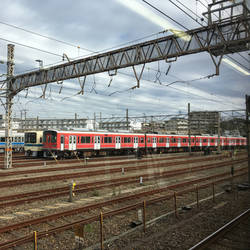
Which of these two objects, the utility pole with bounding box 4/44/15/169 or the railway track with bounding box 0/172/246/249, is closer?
the railway track with bounding box 0/172/246/249

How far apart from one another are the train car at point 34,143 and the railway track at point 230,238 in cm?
2469

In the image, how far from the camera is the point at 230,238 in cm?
646

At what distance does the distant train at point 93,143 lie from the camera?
83.7 ft

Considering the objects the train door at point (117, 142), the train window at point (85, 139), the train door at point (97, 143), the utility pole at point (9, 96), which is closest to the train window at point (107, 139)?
the train door at point (97, 143)

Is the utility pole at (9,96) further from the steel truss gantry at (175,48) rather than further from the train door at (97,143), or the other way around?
the train door at (97,143)

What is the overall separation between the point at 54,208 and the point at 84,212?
4.24 feet

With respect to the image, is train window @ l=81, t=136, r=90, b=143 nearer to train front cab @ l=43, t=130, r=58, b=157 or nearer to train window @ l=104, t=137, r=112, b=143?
train window @ l=104, t=137, r=112, b=143

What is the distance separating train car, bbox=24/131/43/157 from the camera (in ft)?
92.6

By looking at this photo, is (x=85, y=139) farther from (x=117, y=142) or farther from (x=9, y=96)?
(x=9, y=96)

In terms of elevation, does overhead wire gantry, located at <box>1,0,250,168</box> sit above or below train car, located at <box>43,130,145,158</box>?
above

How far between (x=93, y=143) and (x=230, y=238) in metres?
22.7

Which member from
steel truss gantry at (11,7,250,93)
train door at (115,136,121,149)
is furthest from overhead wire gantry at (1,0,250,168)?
train door at (115,136,121,149)

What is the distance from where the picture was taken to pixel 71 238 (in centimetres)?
652

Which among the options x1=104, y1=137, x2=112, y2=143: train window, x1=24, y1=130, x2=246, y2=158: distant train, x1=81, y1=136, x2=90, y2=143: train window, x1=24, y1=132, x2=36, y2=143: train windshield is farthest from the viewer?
x1=104, y1=137, x2=112, y2=143: train window
